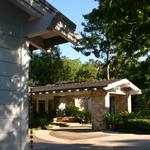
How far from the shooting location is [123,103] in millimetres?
35719

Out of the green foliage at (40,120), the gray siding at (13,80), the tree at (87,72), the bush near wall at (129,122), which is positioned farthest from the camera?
the tree at (87,72)

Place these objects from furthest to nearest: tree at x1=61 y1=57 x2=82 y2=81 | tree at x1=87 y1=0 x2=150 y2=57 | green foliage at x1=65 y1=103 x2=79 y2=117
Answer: tree at x1=61 y1=57 x2=82 y2=81
green foliage at x1=65 y1=103 x2=79 y2=117
tree at x1=87 y1=0 x2=150 y2=57

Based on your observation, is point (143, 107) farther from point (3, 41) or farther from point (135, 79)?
point (3, 41)

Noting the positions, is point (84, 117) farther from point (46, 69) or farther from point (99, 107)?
point (46, 69)

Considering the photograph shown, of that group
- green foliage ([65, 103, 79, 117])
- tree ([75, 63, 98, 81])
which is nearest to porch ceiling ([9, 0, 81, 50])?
green foliage ([65, 103, 79, 117])

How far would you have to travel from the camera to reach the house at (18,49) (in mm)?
7465

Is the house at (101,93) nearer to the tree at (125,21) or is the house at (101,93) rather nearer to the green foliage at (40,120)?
the green foliage at (40,120)

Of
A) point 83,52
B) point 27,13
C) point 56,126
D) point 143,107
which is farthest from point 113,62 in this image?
point 83,52

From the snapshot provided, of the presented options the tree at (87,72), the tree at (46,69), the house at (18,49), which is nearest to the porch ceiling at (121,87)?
the house at (18,49)

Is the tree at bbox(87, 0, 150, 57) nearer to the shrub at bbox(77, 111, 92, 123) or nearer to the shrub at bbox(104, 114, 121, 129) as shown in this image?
the shrub at bbox(104, 114, 121, 129)

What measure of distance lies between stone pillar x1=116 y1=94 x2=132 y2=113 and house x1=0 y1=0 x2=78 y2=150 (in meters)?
27.7

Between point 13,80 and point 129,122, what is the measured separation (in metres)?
22.7

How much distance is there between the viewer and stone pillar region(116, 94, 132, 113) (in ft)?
116

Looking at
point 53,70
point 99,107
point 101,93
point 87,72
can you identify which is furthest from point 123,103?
point 87,72
